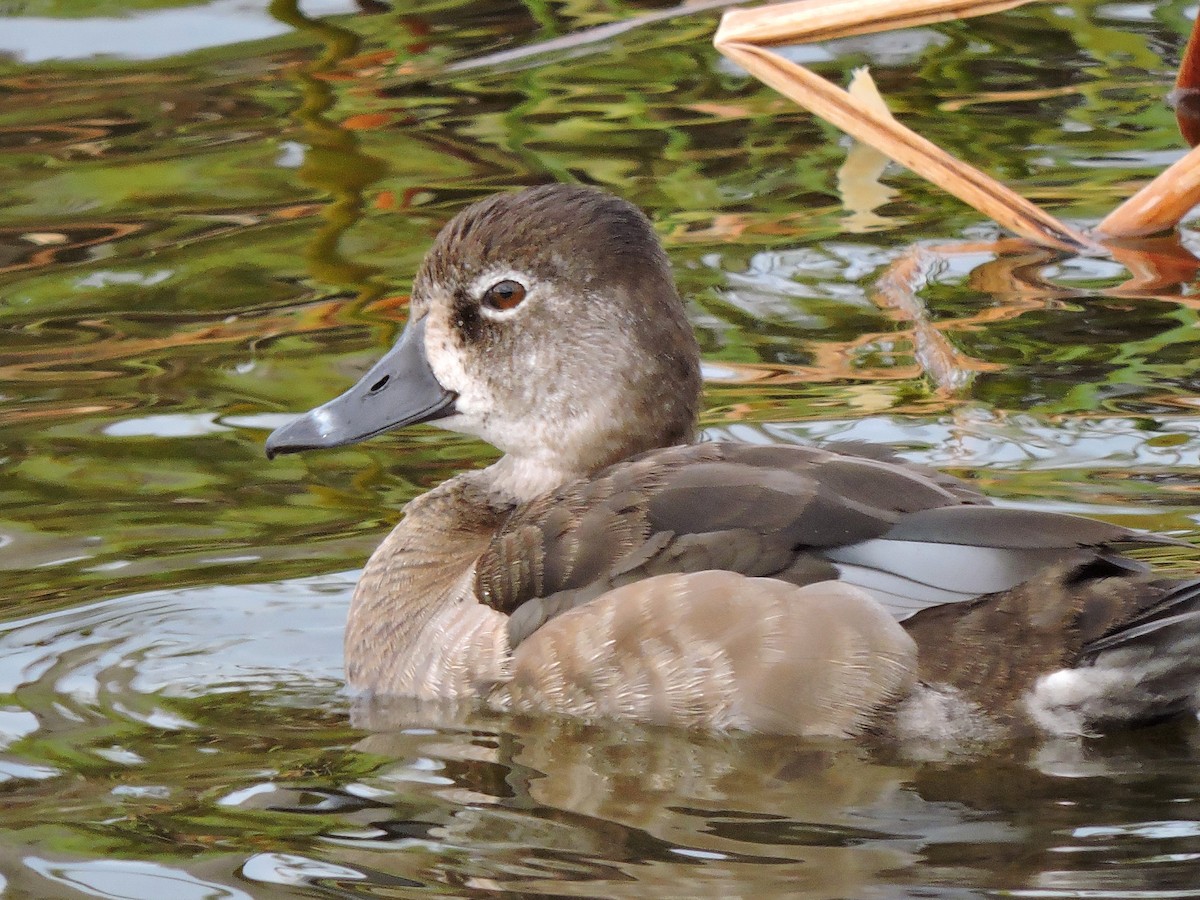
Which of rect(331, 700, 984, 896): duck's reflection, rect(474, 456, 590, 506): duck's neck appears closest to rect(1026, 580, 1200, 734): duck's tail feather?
rect(331, 700, 984, 896): duck's reflection

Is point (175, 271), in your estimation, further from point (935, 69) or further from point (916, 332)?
point (935, 69)

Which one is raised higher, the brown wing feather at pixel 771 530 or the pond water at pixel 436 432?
the brown wing feather at pixel 771 530

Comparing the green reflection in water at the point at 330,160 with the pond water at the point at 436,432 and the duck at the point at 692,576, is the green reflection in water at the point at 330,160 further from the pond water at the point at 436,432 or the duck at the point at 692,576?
the duck at the point at 692,576

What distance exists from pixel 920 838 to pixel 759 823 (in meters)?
0.32

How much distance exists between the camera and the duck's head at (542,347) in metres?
5.35

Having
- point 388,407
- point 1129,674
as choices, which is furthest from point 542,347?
point 1129,674

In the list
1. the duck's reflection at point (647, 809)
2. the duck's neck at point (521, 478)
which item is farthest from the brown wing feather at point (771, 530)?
the duck's neck at point (521, 478)

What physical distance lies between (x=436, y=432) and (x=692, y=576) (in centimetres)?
240

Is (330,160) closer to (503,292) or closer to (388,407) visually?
(388,407)

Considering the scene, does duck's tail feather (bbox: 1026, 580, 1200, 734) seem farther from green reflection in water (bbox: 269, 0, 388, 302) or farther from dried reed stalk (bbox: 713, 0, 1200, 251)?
green reflection in water (bbox: 269, 0, 388, 302)

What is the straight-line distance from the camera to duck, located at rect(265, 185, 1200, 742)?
14.8ft

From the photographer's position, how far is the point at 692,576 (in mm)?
4641

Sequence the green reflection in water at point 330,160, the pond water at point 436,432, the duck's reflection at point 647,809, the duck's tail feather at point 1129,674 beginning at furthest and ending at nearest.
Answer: the green reflection in water at point 330,160
the duck's tail feather at point 1129,674
the pond water at point 436,432
the duck's reflection at point 647,809

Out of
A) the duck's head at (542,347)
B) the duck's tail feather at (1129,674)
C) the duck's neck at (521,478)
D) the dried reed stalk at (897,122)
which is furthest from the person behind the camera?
the dried reed stalk at (897,122)
